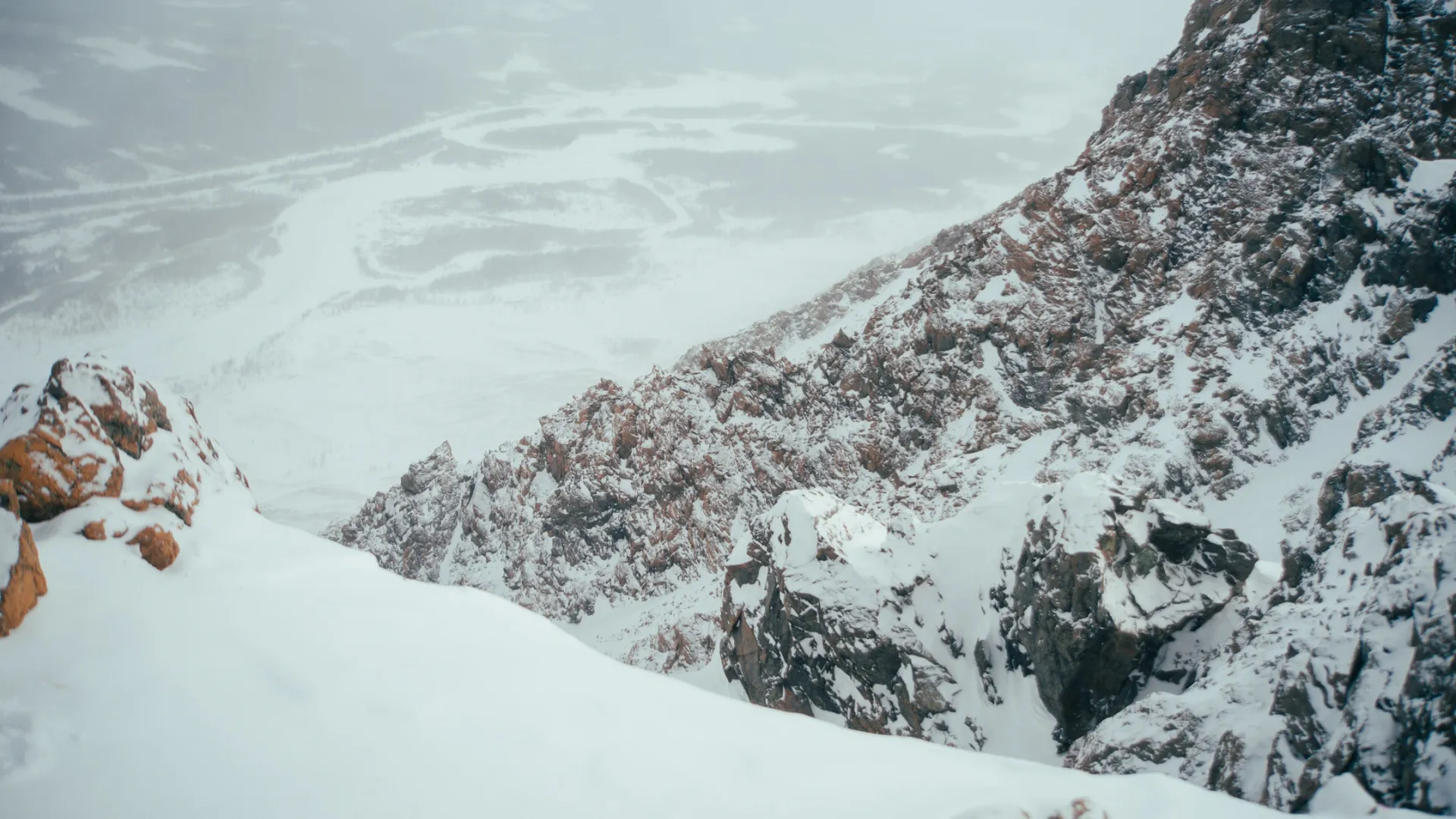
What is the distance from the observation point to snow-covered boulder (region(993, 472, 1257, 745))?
1966cm

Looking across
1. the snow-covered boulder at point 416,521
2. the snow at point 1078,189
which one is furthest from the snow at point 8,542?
the snow-covered boulder at point 416,521

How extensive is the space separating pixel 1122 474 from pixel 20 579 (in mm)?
34527

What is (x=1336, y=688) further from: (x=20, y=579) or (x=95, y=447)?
(x=95, y=447)

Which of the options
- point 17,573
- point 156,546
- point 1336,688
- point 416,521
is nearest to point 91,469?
point 156,546

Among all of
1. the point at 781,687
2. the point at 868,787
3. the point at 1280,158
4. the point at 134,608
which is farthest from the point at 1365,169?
the point at 134,608

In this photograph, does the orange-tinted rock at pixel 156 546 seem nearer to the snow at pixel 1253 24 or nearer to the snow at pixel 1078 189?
the snow at pixel 1078 189

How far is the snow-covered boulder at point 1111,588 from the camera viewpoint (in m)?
19.7

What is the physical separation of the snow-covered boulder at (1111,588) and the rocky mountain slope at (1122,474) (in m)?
0.09

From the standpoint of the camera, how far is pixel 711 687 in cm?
3114

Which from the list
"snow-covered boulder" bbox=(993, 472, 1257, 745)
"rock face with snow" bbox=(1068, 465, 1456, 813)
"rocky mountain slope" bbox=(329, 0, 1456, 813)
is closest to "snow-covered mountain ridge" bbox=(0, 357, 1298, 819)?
"rock face with snow" bbox=(1068, 465, 1456, 813)

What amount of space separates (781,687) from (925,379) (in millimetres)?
22276

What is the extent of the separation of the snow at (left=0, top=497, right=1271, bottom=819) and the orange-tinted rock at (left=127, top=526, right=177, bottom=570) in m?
0.18

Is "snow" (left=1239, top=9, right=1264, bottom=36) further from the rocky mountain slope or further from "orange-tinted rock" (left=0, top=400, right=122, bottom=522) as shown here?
"orange-tinted rock" (left=0, top=400, right=122, bottom=522)

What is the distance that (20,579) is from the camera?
7.63 metres
